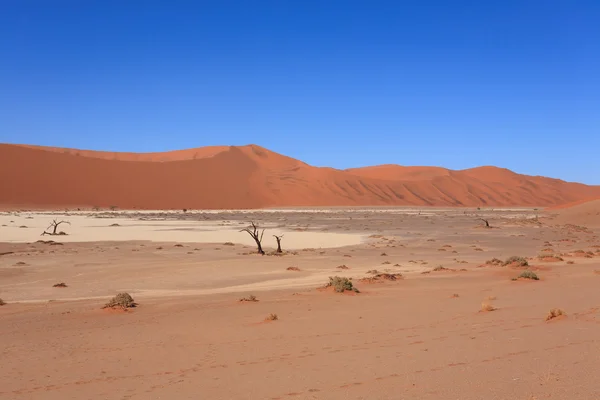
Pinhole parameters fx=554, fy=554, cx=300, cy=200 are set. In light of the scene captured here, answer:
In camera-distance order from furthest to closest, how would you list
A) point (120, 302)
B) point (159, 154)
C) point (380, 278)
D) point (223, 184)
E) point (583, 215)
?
1. point (159, 154)
2. point (223, 184)
3. point (583, 215)
4. point (380, 278)
5. point (120, 302)

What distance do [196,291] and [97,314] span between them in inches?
179

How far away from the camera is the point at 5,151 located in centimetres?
11906

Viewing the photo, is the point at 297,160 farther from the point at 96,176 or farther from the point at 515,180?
the point at 515,180

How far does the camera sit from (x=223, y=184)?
134625mm

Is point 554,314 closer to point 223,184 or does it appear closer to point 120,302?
point 120,302

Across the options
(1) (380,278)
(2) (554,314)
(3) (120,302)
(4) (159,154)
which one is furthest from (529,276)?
(4) (159,154)

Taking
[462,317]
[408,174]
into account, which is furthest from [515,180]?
[462,317]

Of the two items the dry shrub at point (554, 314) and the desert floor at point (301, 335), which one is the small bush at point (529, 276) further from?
the dry shrub at point (554, 314)

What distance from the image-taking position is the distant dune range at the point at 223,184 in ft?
371

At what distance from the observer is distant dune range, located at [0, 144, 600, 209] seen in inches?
4451

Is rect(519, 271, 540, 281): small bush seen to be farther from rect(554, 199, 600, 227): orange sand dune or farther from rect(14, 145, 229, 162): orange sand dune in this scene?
rect(14, 145, 229, 162): orange sand dune

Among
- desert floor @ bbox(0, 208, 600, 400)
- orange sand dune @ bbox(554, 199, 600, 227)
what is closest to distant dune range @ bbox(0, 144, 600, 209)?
orange sand dune @ bbox(554, 199, 600, 227)

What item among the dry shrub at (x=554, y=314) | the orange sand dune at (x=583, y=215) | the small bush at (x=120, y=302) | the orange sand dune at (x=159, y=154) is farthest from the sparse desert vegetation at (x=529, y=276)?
the orange sand dune at (x=159, y=154)

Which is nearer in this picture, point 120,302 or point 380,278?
point 120,302
